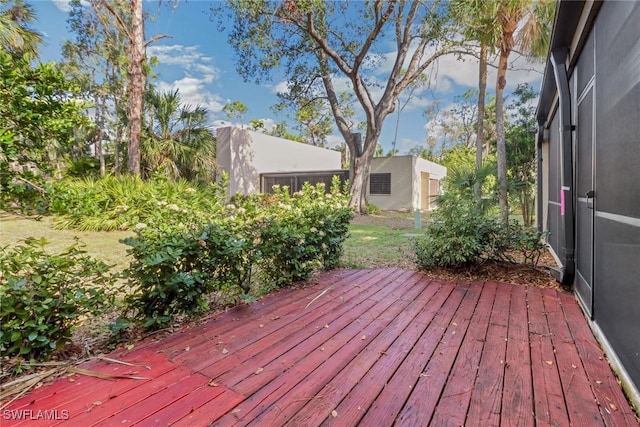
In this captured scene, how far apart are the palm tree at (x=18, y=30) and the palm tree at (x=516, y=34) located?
926 cm

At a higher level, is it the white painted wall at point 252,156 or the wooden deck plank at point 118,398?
the white painted wall at point 252,156

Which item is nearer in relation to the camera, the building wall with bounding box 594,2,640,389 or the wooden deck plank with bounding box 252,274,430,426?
the wooden deck plank with bounding box 252,274,430,426

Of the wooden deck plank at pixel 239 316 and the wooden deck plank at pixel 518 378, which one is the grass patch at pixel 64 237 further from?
the wooden deck plank at pixel 518 378

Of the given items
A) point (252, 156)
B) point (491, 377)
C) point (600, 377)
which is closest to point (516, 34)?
point (600, 377)

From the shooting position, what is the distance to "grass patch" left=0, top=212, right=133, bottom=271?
17.2ft

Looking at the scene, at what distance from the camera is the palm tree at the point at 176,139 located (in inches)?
391

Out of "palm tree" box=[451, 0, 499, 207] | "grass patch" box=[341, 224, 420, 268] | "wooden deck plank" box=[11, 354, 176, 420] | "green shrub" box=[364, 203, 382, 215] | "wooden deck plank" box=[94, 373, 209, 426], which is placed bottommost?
"wooden deck plank" box=[94, 373, 209, 426]

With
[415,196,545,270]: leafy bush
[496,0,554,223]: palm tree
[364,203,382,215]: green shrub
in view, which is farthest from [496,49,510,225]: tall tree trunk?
[364,203,382,215]: green shrub

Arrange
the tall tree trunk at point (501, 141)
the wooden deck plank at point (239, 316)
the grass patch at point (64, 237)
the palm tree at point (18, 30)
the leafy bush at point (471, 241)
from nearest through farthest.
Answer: the wooden deck plank at point (239, 316) < the leafy bush at point (471, 241) < the grass patch at point (64, 237) < the palm tree at point (18, 30) < the tall tree trunk at point (501, 141)

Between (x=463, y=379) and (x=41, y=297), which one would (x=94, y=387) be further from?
(x=463, y=379)

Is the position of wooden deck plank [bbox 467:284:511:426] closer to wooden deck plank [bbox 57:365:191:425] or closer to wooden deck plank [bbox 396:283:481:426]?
wooden deck plank [bbox 396:283:481:426]

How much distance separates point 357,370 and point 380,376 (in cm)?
14

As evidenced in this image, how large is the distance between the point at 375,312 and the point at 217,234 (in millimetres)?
1592

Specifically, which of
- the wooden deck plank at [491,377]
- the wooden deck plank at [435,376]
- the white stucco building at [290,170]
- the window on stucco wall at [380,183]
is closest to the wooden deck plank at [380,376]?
the wooden deck plank at [435,376]
